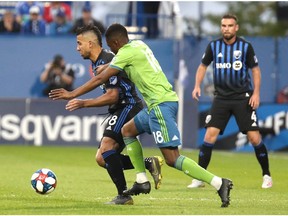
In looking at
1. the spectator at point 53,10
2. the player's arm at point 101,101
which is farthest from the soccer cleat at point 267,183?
the spectator at point 53,10

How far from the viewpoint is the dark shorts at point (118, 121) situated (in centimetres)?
1111

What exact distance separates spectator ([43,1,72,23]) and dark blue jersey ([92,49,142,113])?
47.1 ft

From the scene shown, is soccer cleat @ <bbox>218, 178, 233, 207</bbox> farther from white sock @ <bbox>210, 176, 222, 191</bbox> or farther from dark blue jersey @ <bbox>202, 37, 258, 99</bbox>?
dark blue jersey @ <bbox>202, 37, 258, 99</bbox>

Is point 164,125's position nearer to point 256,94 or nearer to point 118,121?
point 118,121

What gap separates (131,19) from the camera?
25.2 m

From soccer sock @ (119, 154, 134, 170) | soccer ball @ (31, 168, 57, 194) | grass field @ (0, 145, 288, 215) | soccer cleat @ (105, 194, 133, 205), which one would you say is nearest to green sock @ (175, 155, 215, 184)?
grass field @ (0, 145, 288, 215)

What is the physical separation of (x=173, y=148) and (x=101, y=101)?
2.93 feet

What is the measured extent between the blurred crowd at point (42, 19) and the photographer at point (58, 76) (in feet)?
3.86

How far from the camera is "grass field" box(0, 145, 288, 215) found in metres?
10.1

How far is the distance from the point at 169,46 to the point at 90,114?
2.79 metres

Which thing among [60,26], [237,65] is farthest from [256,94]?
[60,26]

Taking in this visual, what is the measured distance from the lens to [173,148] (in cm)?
1046

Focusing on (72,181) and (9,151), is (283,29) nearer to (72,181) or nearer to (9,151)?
(9,151)

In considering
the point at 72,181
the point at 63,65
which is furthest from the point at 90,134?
the point at 72,181
